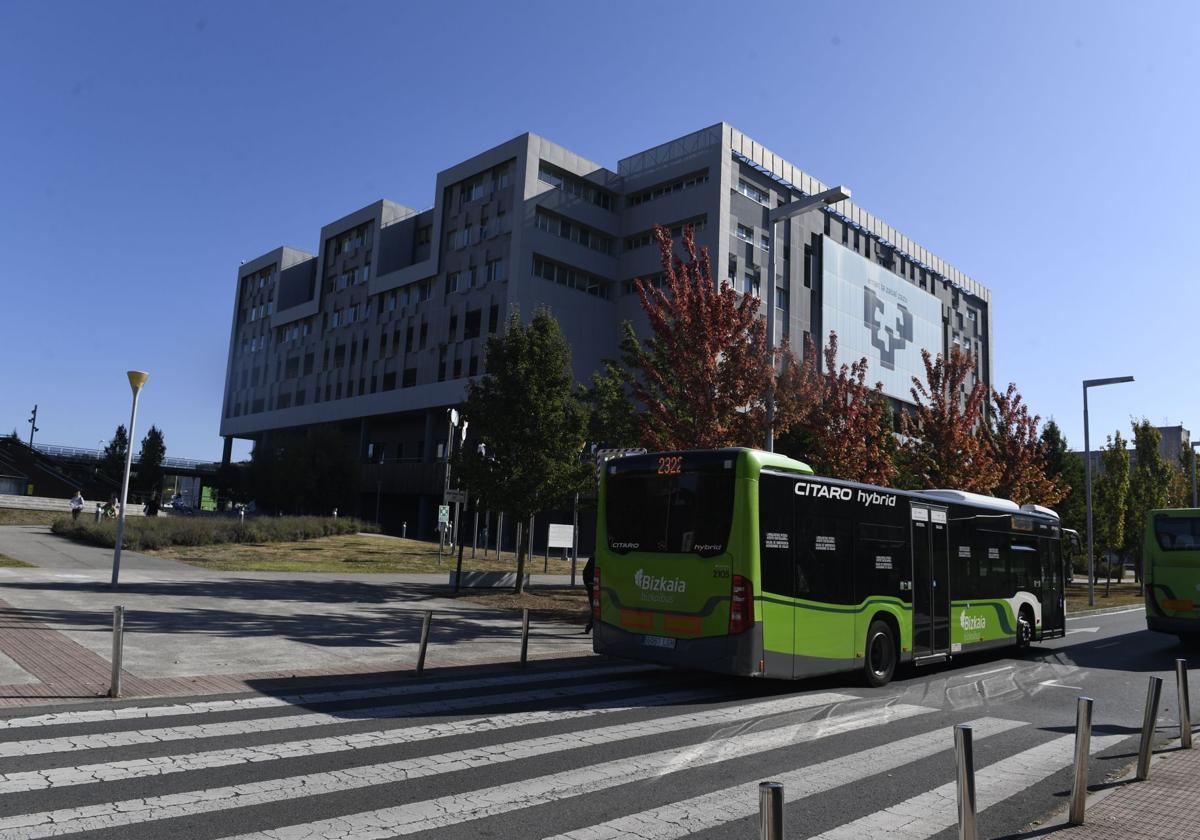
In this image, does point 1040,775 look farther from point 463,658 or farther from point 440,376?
point 440,376

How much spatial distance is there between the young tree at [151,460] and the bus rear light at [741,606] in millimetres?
96194

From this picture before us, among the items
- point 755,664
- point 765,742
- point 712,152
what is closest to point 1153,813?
point 765,742

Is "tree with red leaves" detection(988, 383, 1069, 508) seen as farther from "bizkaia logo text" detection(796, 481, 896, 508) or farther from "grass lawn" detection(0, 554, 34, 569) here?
"grass lawn" detection(0, 554, 34, 569)

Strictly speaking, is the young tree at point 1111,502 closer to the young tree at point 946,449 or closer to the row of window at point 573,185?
the young tree at point 946,449

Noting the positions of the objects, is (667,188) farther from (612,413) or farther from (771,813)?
(771,813)

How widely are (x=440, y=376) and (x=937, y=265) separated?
48747 mm

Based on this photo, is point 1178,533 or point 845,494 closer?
point 845,494

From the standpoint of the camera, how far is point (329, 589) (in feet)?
69.7

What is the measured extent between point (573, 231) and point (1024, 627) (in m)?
46.7

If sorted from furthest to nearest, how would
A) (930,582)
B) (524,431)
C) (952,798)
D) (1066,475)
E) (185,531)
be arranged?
(1066,475), (185,531), (524,431), (930,582), (952,798)

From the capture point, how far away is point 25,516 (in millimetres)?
43844

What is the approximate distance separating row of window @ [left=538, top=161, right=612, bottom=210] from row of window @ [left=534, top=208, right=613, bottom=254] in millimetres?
2093

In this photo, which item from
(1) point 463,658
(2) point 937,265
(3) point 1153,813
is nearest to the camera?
(3) point 1153,813

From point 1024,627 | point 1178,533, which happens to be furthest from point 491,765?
point 1178,533
